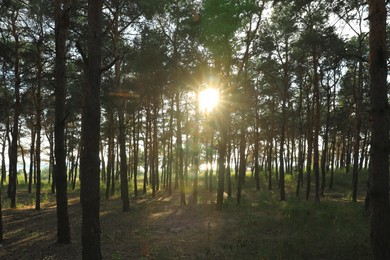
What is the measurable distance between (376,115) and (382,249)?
262 cm

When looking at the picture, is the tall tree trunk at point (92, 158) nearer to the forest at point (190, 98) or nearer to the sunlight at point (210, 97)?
the forest at point (190, 98)

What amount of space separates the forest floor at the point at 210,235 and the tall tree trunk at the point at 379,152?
191 centimetres

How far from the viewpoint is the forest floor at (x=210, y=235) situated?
857 cm

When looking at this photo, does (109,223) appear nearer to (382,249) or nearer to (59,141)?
(59,141)

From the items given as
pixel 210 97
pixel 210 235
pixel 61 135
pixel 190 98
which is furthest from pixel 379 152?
pixel 190 98

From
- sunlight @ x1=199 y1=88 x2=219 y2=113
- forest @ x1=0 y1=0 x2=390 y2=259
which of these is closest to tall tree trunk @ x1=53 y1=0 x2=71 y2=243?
forest @ x1=0 y1=0 x2=390 y2=259

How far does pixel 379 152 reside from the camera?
236 inches

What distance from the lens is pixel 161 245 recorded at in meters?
9.99

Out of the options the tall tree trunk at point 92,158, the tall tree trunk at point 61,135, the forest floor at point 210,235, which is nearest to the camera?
the tall tree trunk at point 92,158

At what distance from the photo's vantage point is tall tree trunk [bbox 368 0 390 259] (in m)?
5.97

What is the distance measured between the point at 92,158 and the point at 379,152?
5550 mm

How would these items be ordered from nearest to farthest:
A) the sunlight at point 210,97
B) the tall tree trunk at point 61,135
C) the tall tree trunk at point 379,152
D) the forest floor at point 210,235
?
1. the tall tree trunk at point 379,152
2. the forest floor at point 210,235
3. the tall tree trunk at point 61,135
4. the sunlight at point 210,97

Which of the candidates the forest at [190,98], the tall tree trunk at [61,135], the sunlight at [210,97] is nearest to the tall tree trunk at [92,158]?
the forest at [190,98]

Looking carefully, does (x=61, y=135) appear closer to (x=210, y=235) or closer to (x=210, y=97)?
(x=210, y=235)
